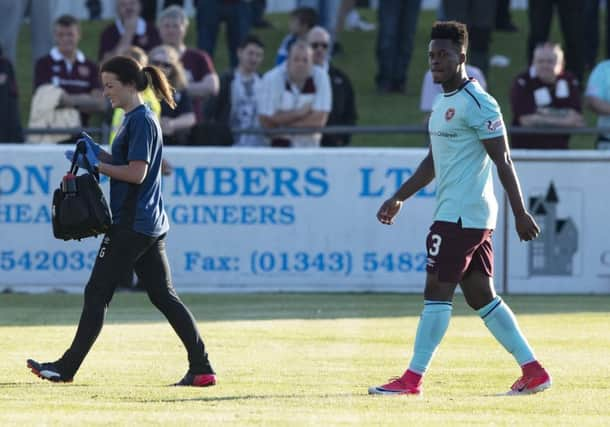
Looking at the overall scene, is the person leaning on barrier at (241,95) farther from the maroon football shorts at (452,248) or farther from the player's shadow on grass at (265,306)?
the maroon football shorts at (452,248)

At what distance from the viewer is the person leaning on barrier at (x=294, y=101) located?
1639 centimetres

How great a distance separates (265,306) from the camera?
46.3ft

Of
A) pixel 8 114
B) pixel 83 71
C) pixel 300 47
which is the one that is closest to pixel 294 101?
pixel 300 47

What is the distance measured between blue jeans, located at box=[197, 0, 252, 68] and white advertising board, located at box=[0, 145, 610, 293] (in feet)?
14.9

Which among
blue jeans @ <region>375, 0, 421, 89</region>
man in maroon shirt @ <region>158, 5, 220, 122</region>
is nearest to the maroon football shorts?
man in maroon shirt @ <region>158, 5, 220, 122</region>

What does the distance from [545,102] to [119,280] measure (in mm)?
8617

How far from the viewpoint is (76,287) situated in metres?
15.2

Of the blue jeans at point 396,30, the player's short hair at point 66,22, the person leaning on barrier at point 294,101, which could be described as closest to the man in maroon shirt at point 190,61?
the person leaning on barrier at point 294,101

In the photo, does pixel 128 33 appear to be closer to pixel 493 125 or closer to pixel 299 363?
pixel 299 363

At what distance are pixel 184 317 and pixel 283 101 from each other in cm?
779

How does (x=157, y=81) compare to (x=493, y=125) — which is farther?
(x=157, y=81)

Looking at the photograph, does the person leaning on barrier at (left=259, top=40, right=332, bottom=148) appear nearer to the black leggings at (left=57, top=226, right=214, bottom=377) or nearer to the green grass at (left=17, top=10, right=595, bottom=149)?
the green grass at (left=17, top=10, right=595, bottom=149)

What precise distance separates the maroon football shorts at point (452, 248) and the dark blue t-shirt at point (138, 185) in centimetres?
155

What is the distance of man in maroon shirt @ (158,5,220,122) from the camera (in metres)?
16.7
